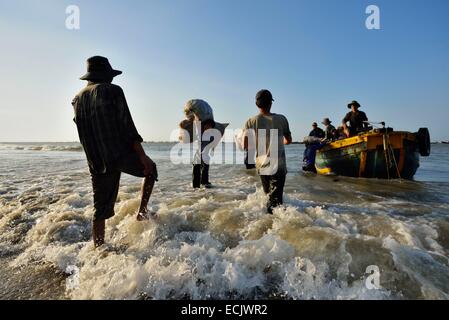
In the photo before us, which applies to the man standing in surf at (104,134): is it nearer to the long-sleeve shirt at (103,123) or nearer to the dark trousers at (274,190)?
the long-sleeve shirt at (103,123)

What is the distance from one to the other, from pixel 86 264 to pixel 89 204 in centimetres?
304

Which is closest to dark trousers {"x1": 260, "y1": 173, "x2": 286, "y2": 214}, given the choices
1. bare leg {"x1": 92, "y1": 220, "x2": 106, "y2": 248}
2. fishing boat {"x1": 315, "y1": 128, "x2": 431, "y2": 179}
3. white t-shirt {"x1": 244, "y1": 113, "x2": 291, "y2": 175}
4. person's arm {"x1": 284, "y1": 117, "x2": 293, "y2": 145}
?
white t-shirt {"x1": 244, "y1": 113, "x2": 291, "y2": 175}

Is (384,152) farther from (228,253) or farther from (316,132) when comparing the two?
(228,253)

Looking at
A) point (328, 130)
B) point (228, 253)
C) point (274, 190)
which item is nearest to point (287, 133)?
point (274, 190)

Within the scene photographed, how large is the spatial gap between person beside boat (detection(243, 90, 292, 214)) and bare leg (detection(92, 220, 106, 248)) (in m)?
2.40

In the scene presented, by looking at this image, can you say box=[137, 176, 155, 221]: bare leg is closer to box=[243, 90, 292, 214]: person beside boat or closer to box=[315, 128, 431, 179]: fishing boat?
box=[243, 90, 292, 214]: person beside boat

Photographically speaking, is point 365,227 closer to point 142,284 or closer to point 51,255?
point 142,284

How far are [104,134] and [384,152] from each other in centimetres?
922

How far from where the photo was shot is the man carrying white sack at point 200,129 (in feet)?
23.9

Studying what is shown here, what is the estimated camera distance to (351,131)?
11469mm

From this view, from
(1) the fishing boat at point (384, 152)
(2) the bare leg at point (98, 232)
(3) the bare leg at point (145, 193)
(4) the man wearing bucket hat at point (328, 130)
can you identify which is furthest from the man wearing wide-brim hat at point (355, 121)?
(2) the bare leg at point (98, 232)

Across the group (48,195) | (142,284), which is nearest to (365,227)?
(142,284)

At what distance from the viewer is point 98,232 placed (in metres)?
3.56
